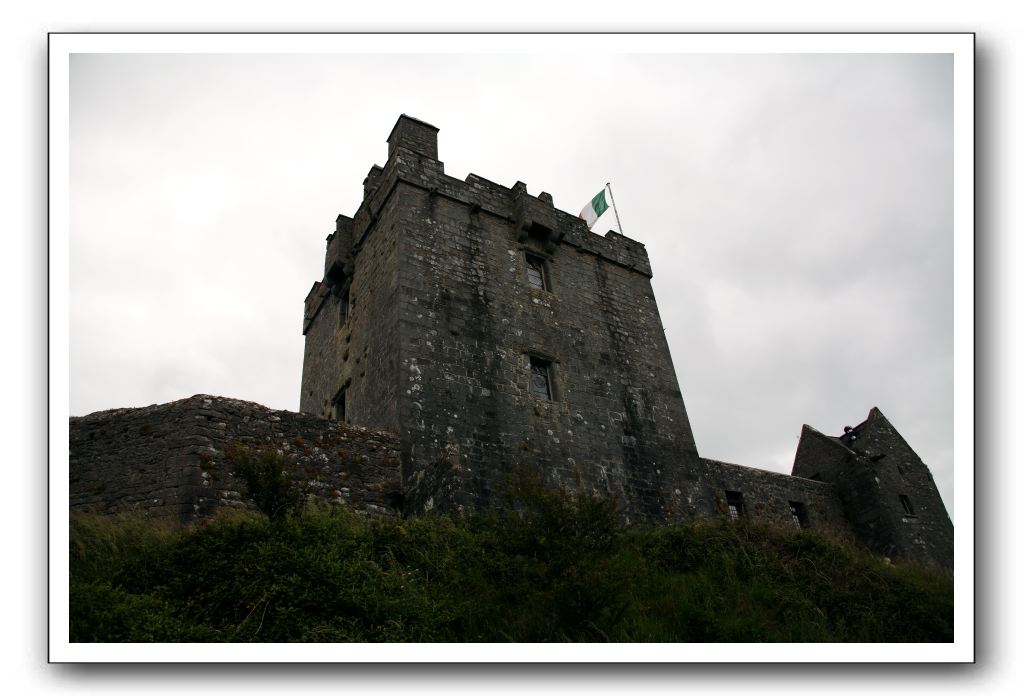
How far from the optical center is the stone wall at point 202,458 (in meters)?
10.2

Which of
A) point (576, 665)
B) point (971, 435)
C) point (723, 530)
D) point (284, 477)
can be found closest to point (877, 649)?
point (971, 435)

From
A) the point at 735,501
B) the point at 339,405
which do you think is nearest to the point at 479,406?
the point at 339,405

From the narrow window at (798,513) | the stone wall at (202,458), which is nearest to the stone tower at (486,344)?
the stone wall at (202,458)

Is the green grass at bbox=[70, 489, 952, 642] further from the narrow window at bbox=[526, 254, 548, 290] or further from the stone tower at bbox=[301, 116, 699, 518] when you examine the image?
the narrow window at bbox=[526, 254, 548, 290]

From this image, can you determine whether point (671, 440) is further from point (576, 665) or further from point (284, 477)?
point (576, 665)

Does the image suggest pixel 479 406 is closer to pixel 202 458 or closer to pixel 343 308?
pixel 202 458

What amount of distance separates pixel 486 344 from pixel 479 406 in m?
1.55

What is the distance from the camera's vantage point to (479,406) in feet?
44.1

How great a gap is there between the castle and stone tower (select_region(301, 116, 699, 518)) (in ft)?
0.15

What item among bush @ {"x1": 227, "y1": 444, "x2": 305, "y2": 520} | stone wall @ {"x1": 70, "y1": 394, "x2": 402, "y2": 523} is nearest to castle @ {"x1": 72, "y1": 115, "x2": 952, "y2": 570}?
stone wall @ {"x1": 70, "y1": 394, "x2": 402, "y2": 523}

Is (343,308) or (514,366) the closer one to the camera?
(514,366)

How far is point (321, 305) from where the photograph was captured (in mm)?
19156

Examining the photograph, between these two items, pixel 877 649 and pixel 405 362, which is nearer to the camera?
pixel 877 649

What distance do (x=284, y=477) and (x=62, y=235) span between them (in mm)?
4163
